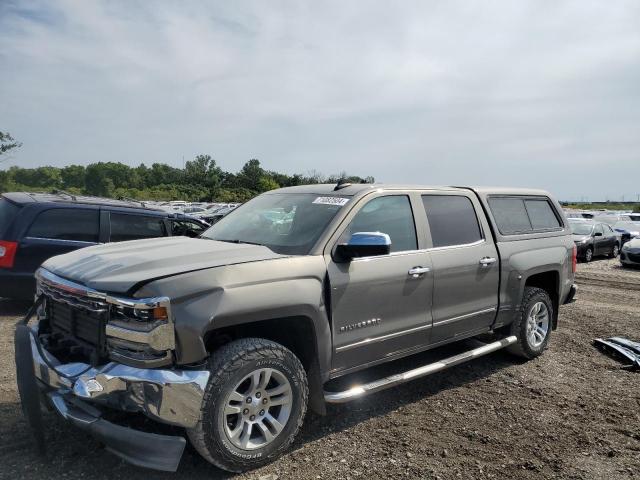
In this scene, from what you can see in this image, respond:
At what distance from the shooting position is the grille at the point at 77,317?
9.65 feet

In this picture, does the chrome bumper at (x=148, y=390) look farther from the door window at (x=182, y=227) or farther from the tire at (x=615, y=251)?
the tire at (x=615, y=251)

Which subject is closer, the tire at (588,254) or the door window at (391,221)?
the door window at (391,221)

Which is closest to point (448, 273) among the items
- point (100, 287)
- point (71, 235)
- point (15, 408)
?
point (100, 287)

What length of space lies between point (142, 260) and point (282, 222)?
4.18 feet

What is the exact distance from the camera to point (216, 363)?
2.95m

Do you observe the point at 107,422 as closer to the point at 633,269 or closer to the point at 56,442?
the point at 56,442

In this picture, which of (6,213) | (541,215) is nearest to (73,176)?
(6,213)

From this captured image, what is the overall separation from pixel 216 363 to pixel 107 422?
26.4 inches

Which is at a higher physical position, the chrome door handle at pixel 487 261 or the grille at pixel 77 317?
the chrome door handle at pixel 487 261

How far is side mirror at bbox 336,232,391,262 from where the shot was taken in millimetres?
3510

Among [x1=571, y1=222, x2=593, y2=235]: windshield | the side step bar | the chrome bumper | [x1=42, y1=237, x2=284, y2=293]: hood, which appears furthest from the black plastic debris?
[x1=571, y1=222, x2=593, y2=235]: windshield

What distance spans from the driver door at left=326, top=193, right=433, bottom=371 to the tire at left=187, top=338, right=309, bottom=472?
46 cm

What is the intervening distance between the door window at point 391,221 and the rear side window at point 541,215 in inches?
83.1

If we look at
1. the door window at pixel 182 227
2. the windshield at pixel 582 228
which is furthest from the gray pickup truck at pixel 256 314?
the windshield at pixel 582 228
